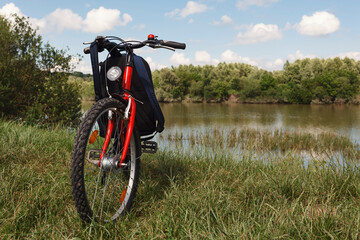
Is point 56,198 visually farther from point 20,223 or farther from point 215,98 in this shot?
point 215,98

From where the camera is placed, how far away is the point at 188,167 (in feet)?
10.8

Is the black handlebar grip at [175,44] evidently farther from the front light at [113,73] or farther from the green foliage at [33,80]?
the green foliage at [33,80]

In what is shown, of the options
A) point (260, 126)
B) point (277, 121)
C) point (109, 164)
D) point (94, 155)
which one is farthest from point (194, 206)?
point (277, 121)

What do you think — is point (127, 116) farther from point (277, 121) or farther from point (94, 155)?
point (277, 121)

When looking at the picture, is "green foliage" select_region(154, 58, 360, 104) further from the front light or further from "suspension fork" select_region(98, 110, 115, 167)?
"suspension fork" select_region(98, 110, 115, 167)

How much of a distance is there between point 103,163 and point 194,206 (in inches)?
28.6

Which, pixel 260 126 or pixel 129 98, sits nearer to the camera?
pixel 129 98

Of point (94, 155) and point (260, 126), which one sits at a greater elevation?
point (94, 155)

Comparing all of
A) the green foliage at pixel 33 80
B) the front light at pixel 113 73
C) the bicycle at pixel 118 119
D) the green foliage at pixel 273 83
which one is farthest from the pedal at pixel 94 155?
the green foliage at pixel 273 83

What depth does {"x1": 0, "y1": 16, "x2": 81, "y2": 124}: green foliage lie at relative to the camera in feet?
27.0

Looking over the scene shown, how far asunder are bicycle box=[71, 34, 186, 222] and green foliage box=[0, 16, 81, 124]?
6710 millimetres

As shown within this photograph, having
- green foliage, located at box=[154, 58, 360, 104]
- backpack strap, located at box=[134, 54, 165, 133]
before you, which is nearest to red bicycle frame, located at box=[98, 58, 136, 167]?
backpack strap, located at box=[134, 54, 165, 133]

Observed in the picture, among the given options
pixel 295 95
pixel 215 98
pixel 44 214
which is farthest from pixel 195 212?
pixel 215 98

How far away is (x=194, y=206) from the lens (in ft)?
6.66
